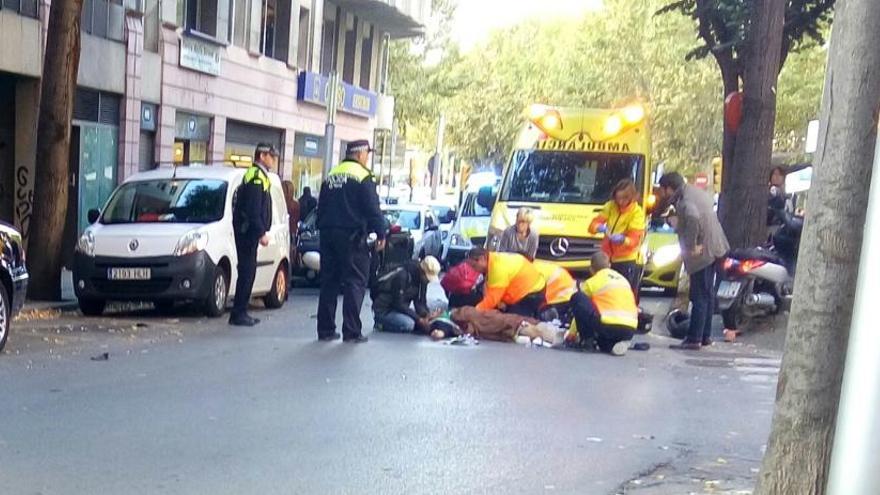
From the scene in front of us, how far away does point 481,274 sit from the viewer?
539 inches

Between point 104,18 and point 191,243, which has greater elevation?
point 104,18

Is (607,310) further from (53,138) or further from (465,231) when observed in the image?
(465,231)

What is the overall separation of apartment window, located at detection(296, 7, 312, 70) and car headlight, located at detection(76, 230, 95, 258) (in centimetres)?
1902

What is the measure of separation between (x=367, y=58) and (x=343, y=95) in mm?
3912

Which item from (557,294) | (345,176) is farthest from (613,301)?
(345,176)

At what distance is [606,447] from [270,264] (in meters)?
9.41

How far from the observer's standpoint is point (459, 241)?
23375 mm

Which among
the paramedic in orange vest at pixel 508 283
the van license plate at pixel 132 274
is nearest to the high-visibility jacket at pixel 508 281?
the paramedic in orange vest at pixel 508 283

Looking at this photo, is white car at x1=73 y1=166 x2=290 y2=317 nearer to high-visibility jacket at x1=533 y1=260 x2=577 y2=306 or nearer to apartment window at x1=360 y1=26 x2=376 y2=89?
high-visibility jacket at x1=533 y1=260 x2=577 y2=306

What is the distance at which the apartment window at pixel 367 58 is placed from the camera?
3988 centimetres

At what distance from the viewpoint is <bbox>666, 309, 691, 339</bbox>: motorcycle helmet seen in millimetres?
14477

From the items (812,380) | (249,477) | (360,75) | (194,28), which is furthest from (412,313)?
(360,75)

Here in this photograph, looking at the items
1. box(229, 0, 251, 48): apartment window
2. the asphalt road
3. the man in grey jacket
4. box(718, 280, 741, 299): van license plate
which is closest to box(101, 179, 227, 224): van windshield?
the asphalt road

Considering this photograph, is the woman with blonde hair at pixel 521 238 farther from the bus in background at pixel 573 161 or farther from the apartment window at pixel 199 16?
the apartment window at pixel 199 16
